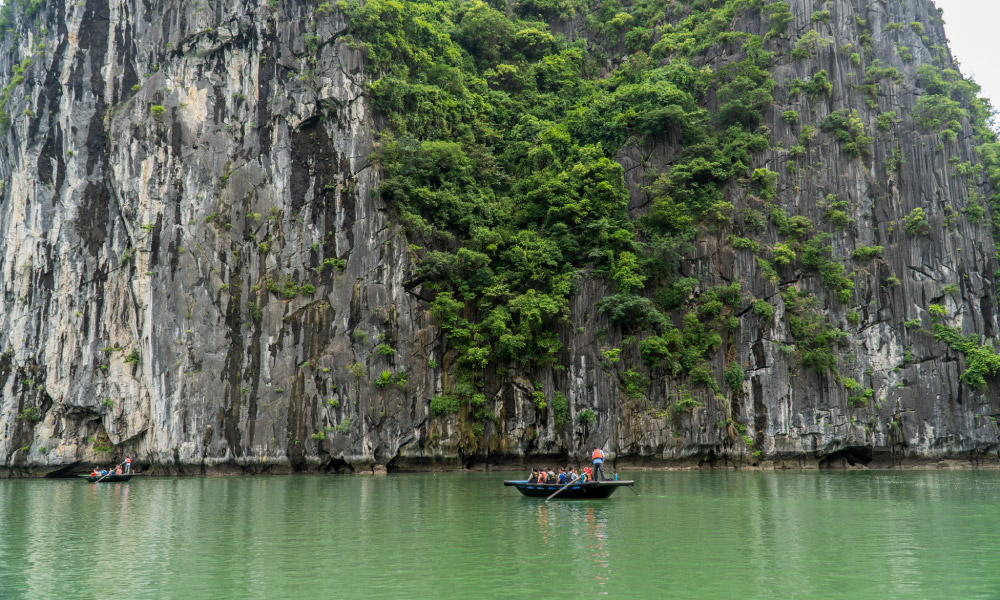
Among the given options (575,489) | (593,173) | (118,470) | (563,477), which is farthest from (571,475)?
(118,470)

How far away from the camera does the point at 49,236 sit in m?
38.9

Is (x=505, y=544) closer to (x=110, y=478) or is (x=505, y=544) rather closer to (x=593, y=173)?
(x=110, y=478)

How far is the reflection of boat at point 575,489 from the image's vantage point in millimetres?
21828

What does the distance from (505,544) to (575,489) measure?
8.38 m

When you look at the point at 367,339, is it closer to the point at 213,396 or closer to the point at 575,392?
the point at 213,396

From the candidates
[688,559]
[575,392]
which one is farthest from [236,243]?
[688,559]

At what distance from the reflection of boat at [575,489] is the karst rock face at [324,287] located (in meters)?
13.0

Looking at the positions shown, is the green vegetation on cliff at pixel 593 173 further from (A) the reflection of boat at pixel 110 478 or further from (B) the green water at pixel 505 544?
(A) the reflection of boat at pixel 110 478

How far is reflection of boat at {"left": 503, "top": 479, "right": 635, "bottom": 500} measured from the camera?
71.6ft

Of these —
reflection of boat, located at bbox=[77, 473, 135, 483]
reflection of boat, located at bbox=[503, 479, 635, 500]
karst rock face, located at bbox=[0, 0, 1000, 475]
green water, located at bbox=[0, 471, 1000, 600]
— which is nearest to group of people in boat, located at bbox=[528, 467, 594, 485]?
reflection of boat, located at bbox=[503, 479, 635, 500]

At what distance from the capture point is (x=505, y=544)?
46.5ft

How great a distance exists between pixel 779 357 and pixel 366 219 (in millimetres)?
22264

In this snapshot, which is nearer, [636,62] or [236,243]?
[236,243]

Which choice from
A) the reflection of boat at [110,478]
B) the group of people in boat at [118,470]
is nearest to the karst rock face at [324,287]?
the group of people in boat at [118,470]
